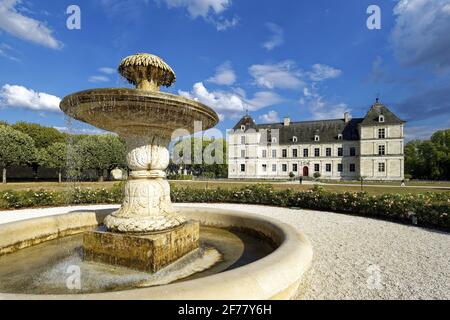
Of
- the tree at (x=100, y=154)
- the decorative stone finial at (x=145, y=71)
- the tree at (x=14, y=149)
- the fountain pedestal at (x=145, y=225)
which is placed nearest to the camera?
the fountain pedestal at (x=145, y=225)

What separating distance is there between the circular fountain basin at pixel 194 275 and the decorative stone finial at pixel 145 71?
3.26m

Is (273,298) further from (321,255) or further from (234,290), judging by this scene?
(321,255)

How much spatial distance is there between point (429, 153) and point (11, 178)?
83.5m

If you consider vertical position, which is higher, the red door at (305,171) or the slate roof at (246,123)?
the slate roof at (246,123)

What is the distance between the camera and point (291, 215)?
10180 millimetres

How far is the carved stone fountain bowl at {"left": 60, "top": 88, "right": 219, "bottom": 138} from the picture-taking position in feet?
11.6

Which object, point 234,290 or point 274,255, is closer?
point 234,290

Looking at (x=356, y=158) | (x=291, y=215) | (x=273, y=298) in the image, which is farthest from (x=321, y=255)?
(x=356, y=158)

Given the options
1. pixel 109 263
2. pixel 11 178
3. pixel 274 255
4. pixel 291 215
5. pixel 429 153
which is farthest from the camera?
pixel 429 153

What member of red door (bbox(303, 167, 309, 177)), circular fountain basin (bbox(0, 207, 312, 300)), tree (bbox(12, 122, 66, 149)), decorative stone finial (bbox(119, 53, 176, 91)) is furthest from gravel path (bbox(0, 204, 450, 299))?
tree (bbox(12, 122, 66, 149))

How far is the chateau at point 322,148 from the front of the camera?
146 ft

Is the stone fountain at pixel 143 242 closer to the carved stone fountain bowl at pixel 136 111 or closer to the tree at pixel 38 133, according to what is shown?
the carved stone fountain bowl at pixel 136 111

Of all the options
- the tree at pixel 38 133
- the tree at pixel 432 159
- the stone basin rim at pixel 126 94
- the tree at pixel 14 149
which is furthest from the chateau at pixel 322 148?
the stone basin rim at pixel 126 94

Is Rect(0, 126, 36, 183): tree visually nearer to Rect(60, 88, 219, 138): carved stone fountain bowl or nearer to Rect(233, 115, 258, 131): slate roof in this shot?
Rect(233, 115, 258, 131): slate roof
